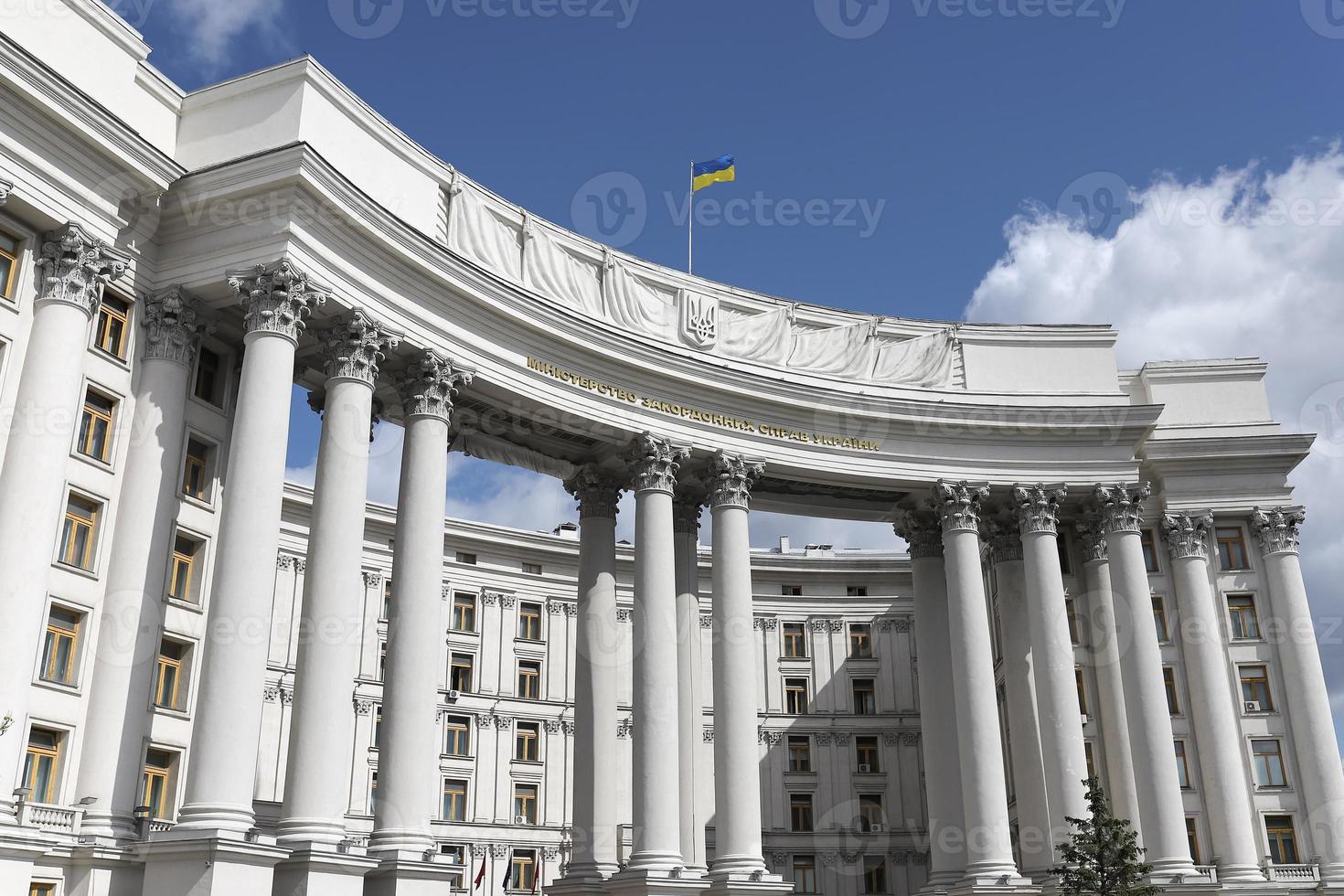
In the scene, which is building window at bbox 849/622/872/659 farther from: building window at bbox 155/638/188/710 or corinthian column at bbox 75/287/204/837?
corinthian column at bbox 75/287/204/837

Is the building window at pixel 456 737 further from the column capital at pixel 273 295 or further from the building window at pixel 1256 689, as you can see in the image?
the column capital at pixel 273 295

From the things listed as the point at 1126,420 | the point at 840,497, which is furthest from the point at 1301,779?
the point at 840,497

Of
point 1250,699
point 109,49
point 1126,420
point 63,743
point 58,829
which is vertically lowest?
point 58,829

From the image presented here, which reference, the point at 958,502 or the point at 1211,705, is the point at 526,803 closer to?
the point at 958,502

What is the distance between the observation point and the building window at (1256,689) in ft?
160

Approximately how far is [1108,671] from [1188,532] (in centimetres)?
703

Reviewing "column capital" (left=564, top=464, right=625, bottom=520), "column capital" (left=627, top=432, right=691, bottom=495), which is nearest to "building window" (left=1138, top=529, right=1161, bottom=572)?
"column capital" (left=627, top=432, right=691, bottom=495)

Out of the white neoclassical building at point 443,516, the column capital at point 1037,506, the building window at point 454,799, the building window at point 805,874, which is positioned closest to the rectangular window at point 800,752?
the building window at point 805,874

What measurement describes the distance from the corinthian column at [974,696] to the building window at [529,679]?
3089 centimetres

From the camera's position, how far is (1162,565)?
5059 centimetres

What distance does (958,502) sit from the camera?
148 ft

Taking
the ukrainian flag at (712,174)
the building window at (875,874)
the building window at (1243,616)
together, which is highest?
the ukrainian flag at (712,174)

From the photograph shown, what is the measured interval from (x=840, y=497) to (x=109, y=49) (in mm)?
28593

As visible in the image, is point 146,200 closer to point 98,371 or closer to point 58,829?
point 98,371
